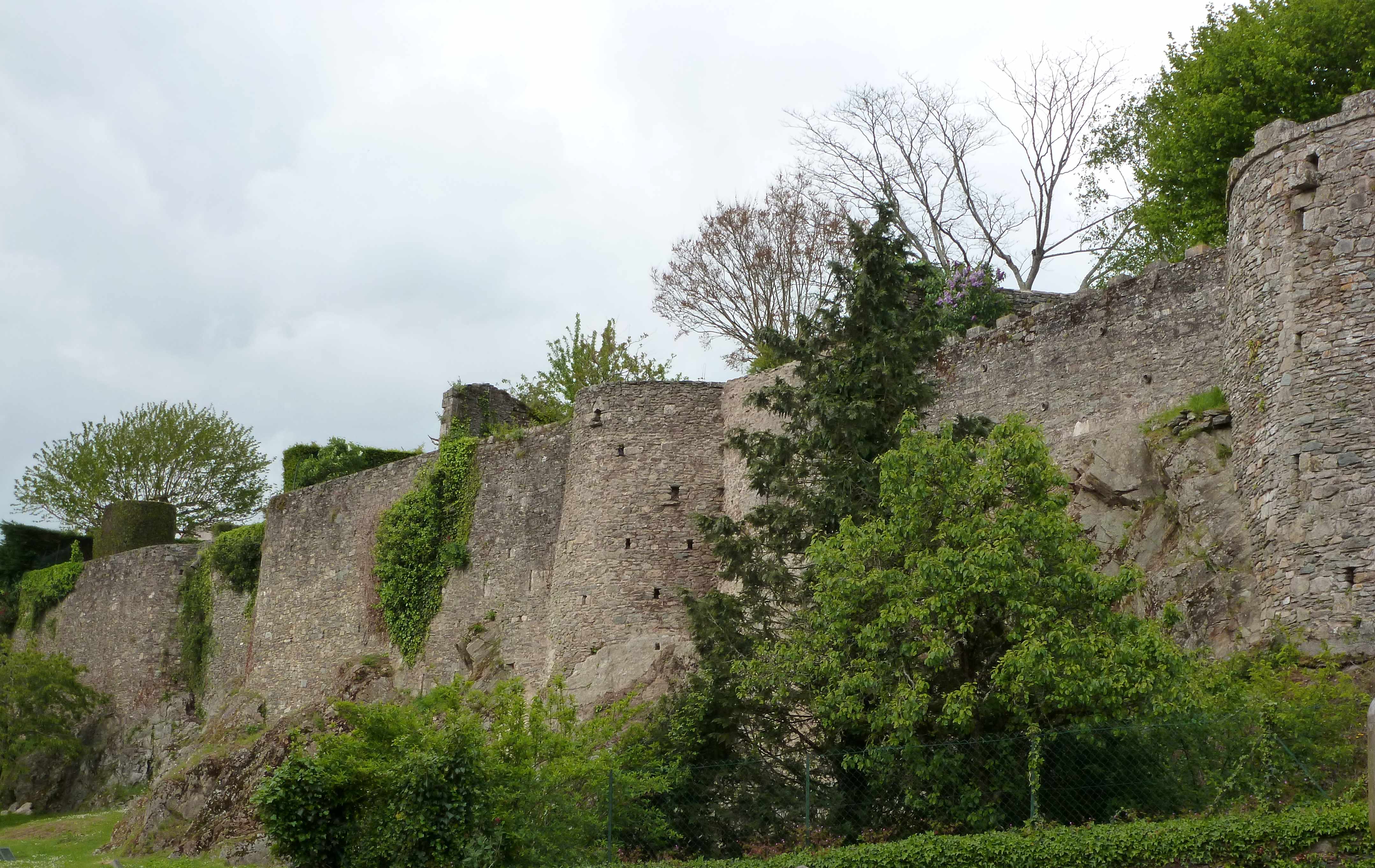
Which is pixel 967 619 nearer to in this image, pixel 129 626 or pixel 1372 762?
pixel 1372 762

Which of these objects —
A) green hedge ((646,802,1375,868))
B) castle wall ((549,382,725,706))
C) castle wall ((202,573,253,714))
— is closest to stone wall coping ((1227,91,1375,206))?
green hedge ((646,802,1375,868))

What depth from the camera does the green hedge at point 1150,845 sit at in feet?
33.7

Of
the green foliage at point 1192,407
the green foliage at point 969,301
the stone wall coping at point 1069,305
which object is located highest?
the green foliage at point 969,301

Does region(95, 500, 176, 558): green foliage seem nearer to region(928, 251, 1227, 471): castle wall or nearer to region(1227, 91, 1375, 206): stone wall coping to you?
region(928, 251, 1227, 471): castle wall

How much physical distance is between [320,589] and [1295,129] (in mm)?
20980

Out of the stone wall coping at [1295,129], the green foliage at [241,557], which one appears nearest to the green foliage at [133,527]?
the green foliage at [241,557]

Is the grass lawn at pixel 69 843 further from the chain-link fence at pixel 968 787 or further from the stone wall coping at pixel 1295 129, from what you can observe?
the stone wall coping at pixel 1295 129

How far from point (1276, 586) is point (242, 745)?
59.5ft

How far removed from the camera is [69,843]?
27234 millimetres

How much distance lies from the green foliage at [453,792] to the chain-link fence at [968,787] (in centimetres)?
28

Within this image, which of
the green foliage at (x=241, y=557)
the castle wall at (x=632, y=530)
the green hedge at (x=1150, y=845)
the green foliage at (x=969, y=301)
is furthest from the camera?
the green foliage at (x=241, y=557)

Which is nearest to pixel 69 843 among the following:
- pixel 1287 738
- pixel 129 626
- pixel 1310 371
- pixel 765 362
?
pixel 129 626

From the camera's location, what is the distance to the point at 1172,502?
16000 millimetres

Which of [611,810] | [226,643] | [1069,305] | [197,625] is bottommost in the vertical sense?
[611,810]
